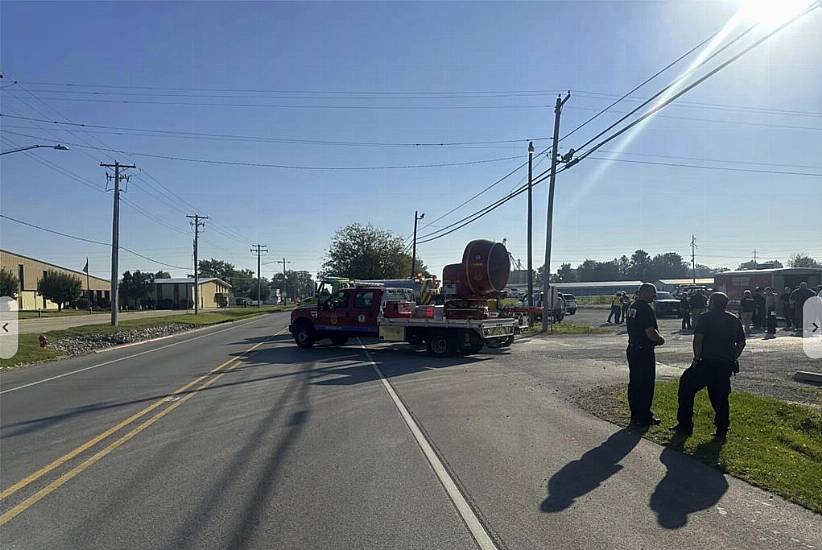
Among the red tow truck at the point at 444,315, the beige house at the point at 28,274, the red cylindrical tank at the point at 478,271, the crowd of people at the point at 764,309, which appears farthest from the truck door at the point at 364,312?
the beige house at the point at 28,274

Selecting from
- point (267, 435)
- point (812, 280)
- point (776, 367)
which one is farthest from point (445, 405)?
point (812, 280)

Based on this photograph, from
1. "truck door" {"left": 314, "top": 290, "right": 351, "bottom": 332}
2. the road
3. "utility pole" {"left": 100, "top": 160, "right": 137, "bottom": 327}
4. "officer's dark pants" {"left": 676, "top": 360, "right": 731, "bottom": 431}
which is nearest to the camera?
the road

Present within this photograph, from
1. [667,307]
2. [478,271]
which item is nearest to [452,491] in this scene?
[478,271]

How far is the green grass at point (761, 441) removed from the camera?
20.6 feet

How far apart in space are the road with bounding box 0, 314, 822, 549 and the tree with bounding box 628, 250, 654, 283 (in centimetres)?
17710

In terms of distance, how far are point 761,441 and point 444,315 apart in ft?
41.2

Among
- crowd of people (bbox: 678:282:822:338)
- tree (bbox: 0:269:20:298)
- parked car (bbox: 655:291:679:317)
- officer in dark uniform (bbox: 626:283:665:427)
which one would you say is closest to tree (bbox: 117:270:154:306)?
tree (bbox: 0:269:20:298)

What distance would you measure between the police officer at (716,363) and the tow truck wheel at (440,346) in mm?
11655

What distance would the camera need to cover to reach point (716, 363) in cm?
820

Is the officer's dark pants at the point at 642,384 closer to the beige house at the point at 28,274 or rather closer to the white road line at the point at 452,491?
the white road line at the point at 452,491

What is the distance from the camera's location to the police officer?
8.11 m

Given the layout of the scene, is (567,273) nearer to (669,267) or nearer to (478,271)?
(669,267)

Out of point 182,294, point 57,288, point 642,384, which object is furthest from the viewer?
point 182,294

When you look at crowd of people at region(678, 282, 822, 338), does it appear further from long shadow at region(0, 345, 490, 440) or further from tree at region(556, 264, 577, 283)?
tree at region(556, 264, 577, 283)
